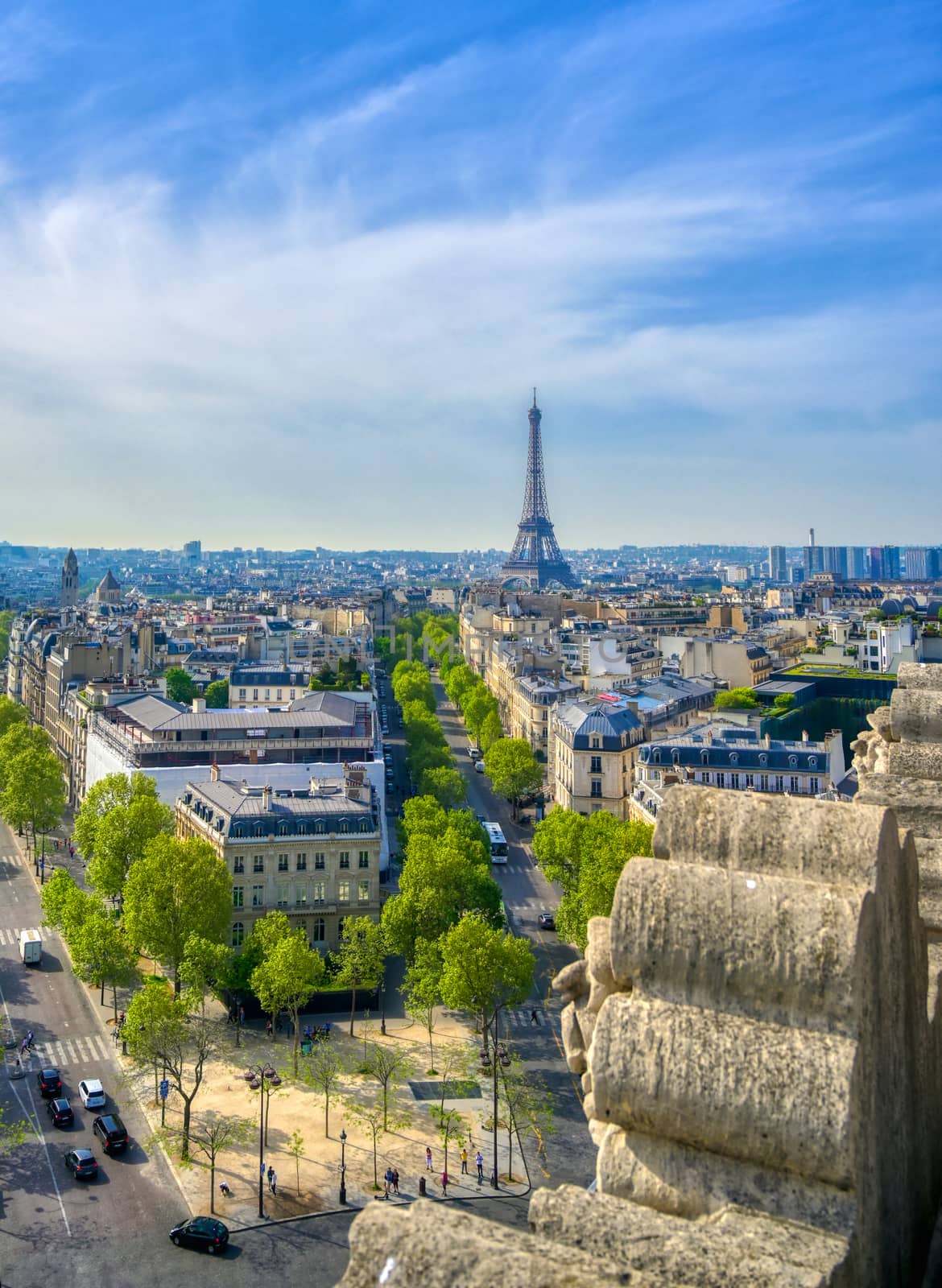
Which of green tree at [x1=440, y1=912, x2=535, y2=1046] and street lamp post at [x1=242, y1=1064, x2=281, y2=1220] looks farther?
green tree at [x1=440, y1=912, x2=535, y2=1046]

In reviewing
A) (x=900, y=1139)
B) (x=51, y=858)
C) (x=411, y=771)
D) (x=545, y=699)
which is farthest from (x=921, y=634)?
(x=900, y=1139)

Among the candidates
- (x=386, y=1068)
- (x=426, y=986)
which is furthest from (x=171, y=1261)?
(x=426, y=986)

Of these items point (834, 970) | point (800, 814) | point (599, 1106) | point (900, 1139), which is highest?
point (800, 814)

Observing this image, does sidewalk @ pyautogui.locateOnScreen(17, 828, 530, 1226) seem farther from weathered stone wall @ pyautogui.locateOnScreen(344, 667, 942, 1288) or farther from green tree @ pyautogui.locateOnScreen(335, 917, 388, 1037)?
weathered stone wall @ pyautogui.locateOnScreen(344, 667, 942, 1288)

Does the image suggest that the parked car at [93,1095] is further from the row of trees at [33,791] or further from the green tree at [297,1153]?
the row of trees at [33,791]

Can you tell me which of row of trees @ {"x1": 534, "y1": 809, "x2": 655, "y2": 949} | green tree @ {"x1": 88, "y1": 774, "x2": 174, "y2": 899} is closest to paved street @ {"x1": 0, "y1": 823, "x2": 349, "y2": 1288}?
green tree @ {"x1": 88, "y1": 774, "x2": 174, "y2": 899}

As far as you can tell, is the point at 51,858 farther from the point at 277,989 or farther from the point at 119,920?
the point at 277,989

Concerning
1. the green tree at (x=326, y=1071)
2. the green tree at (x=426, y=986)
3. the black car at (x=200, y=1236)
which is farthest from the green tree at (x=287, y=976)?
the black car at (x=200, y=1236)
